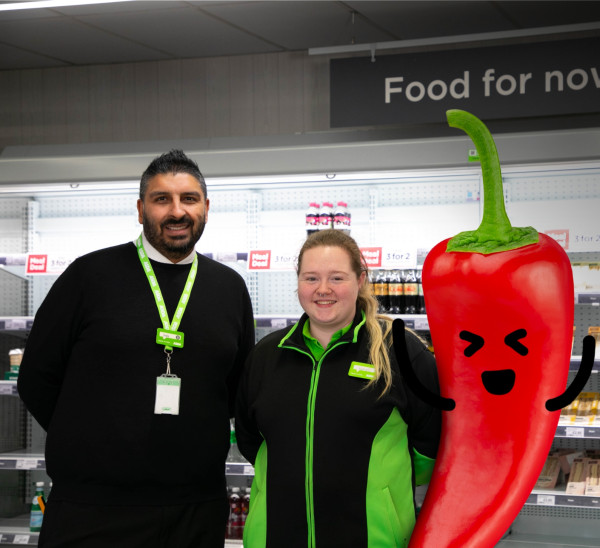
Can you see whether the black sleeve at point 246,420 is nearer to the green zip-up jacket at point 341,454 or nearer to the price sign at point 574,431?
the green zip-up jacket at point 341,454

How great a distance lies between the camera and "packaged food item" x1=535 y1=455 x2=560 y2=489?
4359 mm

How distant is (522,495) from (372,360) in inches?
19.9

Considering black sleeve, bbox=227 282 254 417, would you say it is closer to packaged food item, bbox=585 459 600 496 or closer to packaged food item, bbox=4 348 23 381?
packaged food item, bbox=585 459 600 496

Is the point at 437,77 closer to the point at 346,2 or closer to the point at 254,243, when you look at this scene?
the point at 346,2

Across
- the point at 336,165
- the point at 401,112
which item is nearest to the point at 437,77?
the point at 401,112

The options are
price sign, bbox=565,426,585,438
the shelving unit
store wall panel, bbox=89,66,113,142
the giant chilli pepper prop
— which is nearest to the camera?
the giant chilli pepper prop

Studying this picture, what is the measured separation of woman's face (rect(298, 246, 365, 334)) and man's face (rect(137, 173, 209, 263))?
41 centimetres

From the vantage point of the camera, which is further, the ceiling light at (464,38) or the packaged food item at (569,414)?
the ceiling light at (464,38)

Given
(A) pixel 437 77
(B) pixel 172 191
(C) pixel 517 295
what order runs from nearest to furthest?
(C) pixel 517 295, (B) pixel 172 191, (A) pixel 437 77

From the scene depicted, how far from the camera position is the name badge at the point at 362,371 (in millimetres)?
2039

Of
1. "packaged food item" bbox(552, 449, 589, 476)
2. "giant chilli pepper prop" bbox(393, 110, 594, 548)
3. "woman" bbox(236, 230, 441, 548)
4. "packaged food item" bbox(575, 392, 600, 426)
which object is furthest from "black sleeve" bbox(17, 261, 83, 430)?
"packaged food item" bbox(552, 449, 589, 476)

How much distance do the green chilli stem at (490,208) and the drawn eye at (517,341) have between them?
0.59ft

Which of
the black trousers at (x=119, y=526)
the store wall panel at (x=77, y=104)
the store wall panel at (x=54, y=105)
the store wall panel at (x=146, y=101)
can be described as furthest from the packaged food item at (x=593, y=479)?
the store wall panel at (x=54, y=105)

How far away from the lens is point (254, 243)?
5000 mm
